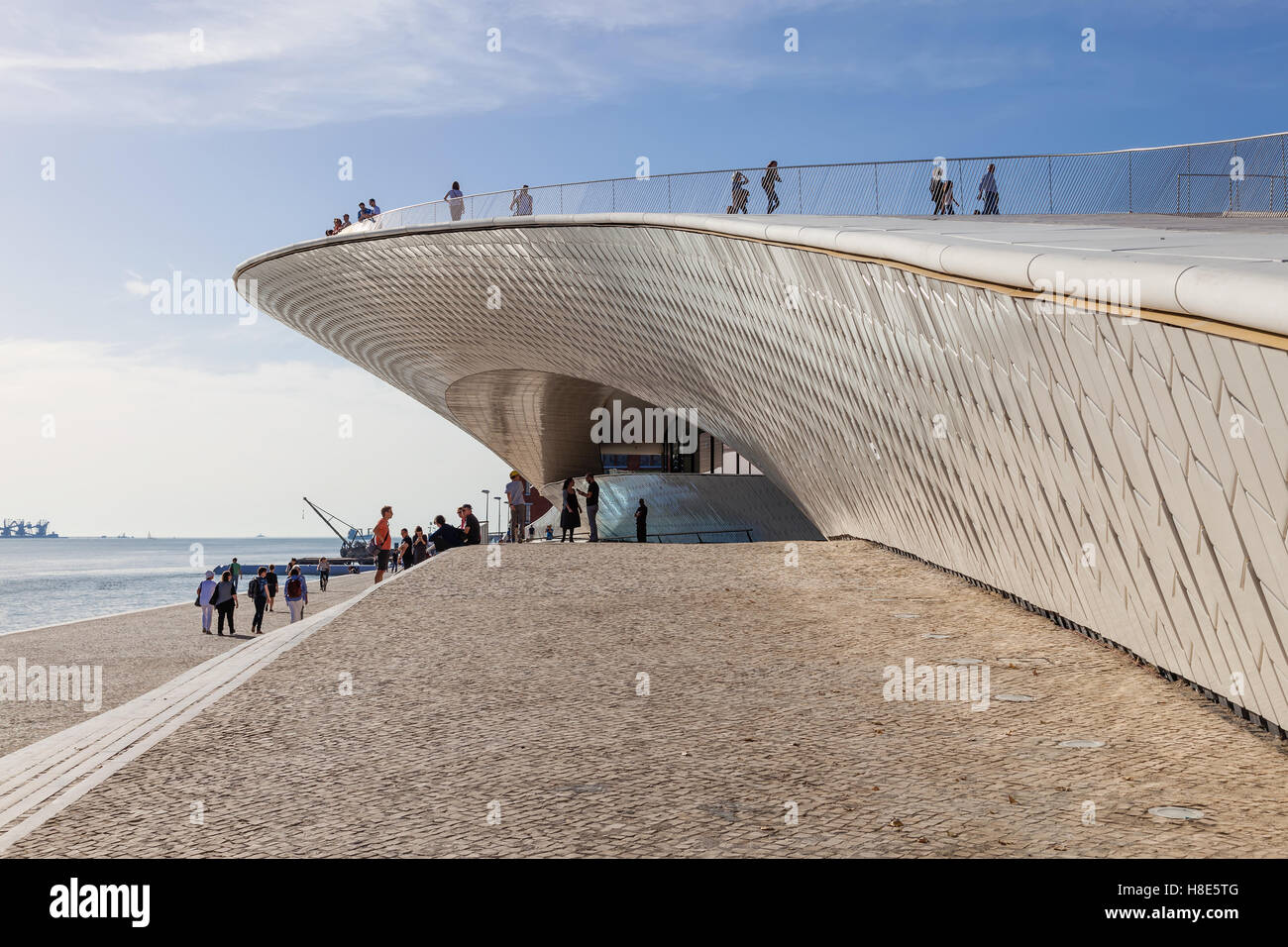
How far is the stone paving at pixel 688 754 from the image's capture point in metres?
4.32

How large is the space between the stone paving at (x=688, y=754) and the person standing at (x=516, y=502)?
11.0 m

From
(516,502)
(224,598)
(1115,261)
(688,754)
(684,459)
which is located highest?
(1115,261)

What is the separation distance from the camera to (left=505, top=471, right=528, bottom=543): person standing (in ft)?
67.8

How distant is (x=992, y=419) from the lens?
8.62 meters

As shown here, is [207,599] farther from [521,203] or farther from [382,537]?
[521,203]

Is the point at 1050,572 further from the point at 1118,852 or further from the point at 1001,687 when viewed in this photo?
the point at 1118,852

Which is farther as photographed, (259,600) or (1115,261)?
(259,600)

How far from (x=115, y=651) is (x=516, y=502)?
7450 millimetres

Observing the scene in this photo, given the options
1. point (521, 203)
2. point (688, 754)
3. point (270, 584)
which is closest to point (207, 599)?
point (270, 584)

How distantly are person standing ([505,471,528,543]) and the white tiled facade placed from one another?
466cm

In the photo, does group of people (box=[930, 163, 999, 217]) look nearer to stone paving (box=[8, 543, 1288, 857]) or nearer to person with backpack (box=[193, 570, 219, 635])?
stone paving (box=[8, 543, 1288, 857])

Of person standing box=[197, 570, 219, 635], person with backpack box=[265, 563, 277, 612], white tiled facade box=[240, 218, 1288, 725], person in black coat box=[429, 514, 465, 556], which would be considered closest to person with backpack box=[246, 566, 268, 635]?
person standing box=[197, 570, 219, 635]

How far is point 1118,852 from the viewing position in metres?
4.09
